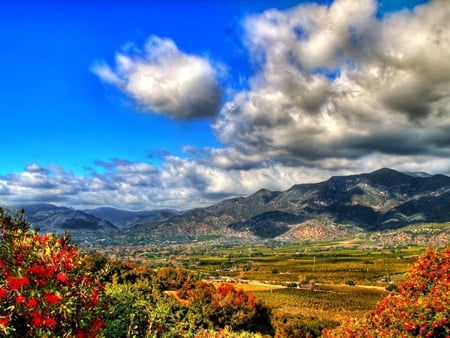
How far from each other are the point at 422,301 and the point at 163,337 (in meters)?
11.0

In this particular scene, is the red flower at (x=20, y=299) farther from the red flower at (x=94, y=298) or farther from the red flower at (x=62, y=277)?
the red flower at (x=94, y=298)

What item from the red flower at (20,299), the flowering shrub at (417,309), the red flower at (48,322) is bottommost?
the flowering shrub at (417,309)

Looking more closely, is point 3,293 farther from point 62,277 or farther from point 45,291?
point 62,277

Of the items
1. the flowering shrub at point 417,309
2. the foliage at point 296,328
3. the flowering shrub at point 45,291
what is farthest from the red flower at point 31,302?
the foliage at point 296,328

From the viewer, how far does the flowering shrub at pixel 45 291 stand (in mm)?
10312

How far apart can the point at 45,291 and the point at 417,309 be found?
13.9 m

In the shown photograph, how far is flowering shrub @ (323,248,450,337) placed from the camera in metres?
13.5

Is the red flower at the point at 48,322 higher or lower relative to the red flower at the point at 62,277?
lower

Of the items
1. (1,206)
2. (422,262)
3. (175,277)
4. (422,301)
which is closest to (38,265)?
(1,206)

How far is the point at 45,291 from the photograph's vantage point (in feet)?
35.0

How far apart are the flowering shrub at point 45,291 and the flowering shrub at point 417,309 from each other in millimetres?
11987

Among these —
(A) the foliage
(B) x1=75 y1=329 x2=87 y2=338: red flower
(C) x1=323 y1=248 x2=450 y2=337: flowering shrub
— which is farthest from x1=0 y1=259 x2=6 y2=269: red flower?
(A) the foliage

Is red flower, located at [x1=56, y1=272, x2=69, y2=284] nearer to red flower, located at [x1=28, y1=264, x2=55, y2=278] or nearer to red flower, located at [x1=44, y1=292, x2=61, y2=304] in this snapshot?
red flower, located at [x1=28, y1=264, x2=55, y2=278]

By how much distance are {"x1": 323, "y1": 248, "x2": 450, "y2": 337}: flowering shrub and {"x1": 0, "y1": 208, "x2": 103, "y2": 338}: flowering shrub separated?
1199 centimetres
